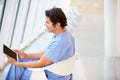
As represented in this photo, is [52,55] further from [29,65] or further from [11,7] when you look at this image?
[11,7]

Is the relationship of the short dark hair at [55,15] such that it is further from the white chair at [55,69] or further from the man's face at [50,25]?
the white chair at [55,69]

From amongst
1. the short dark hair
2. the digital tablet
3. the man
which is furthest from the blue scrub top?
the digital tablet

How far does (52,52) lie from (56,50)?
43mm

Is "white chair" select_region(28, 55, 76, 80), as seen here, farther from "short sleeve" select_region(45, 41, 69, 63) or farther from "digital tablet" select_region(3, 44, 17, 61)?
"digital tablet" select_region(3, 44, 17, 61)

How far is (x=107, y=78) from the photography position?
3670mm

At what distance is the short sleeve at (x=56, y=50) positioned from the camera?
2.48 meters

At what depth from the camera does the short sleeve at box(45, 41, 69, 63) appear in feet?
8.14

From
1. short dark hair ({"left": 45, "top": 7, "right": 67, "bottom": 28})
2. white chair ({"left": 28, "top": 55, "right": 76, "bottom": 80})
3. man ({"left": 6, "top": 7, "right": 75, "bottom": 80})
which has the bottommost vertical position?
white chair ({"left": 28, "top": 55, "right": 76, "bottom": 80})

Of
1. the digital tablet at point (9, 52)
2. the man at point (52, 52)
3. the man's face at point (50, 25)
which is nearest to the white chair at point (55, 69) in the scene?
the man at point (52, 52)

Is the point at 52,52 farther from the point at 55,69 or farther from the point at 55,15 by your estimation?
the point at 55,15

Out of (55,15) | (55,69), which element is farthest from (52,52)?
(55,15)

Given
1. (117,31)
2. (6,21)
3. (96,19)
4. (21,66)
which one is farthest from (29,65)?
(96,19)

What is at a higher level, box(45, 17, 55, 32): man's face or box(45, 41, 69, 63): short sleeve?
box(45, 17, 55, 32): man's face

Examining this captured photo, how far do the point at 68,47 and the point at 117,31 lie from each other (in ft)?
6.80
